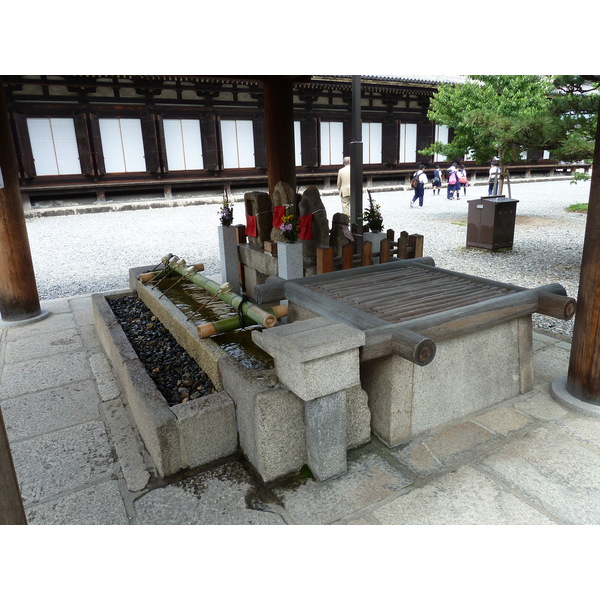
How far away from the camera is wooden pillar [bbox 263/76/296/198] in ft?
22.5

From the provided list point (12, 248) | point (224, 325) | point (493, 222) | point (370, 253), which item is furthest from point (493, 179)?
point (12, 248)

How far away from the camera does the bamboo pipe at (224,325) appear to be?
159 inches

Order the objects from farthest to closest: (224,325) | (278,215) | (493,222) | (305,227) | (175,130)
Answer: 1. (175,130)
2. (493,222)
3. (278,215)
4. (305,227)
5. (224,325)

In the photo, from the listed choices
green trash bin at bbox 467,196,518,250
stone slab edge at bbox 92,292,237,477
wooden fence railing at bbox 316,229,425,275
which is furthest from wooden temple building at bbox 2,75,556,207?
stone slab edge at bbox 92,292,237,477

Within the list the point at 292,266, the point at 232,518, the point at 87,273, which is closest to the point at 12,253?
the point at 87,273

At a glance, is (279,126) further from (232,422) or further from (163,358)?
(232,422)

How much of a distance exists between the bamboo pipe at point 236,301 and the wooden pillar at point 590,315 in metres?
2.39

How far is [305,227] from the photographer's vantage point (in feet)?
18.0

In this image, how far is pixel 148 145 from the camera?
17.2 m

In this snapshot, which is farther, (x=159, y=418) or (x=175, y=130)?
(x=175, y=130)

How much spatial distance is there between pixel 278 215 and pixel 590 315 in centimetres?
349

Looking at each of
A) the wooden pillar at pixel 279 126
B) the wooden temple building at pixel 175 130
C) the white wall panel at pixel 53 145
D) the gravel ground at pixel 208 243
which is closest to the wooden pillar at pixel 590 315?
the gravel ground at pixel 208 243

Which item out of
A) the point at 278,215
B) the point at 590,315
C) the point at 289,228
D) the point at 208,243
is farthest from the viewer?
the point at 208,243

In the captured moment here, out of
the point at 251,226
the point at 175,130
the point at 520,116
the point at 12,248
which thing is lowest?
the point at 12,248
